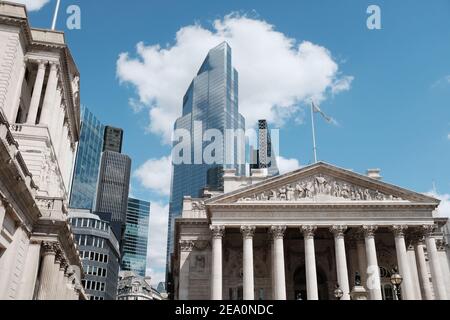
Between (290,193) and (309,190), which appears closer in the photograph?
(290,193)

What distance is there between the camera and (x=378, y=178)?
171ft

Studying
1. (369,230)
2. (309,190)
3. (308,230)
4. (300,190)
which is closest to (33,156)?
(300,190)

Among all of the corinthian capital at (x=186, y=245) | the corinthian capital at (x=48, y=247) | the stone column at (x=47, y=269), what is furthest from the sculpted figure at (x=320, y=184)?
the stone column at (x=47, y=269)

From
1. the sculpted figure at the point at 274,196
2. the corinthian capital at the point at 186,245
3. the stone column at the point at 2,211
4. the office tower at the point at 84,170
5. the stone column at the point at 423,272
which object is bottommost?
the stone column at the point at 2,211

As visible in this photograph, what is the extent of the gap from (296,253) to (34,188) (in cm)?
3228

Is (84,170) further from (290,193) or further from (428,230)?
(428,230)

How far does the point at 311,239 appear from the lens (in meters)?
45.6

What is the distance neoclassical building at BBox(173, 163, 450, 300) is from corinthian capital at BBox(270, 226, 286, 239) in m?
0.10

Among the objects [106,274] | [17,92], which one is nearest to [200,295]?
[17,92]

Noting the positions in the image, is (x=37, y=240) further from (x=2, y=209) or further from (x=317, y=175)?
(x=317, y=175)

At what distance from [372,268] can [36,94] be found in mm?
35719

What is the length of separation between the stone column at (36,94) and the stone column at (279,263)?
25.5 m

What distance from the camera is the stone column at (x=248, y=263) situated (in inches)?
1719

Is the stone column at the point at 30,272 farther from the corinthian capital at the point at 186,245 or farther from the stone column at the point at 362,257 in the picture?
the stone column at the point at 362,257
